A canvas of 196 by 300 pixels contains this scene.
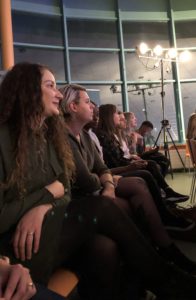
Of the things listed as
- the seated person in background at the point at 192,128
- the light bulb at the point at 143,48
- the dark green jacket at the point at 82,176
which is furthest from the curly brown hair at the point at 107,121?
the light bulb at the point at 143,48

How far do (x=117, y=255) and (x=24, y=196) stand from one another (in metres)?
0.44

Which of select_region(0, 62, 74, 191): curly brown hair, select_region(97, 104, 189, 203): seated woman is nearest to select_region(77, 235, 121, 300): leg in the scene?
select_region(0, 62, 74, 191): curly brown hair

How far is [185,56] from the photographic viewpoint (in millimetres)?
7668

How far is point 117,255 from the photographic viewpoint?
1407 mm

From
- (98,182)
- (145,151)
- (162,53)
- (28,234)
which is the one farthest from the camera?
(162,53)

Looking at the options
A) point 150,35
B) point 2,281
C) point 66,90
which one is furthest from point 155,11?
point 2,281

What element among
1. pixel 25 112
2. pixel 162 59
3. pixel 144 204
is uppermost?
pixel 162 59

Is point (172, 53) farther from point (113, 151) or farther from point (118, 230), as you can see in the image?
point (118, 230)

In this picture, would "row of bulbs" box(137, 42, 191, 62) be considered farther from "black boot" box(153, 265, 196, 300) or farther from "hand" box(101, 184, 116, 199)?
"black boot" box(153, 265, 196, 300)

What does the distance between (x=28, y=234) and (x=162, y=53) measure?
22.3ft

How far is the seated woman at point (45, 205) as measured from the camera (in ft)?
3.92

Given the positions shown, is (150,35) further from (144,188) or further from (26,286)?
(26,286)

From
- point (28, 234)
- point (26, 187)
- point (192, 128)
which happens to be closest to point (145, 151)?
point (192, 128)

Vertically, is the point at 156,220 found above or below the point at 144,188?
below
